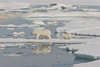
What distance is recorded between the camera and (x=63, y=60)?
11.6 m

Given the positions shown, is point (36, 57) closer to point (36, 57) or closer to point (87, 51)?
point (36, 57)

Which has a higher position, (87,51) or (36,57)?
(87,51)

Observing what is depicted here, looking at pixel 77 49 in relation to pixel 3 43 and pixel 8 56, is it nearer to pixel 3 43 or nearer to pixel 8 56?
pixel 8 56

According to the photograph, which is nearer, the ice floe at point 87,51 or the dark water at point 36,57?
the dark water at point 36,57

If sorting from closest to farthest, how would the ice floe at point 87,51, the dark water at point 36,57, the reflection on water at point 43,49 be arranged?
the dark water at point 36,57, the ice floe at point 87,51, the reflection on water at point 43,49

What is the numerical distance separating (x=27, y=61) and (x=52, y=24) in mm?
14776

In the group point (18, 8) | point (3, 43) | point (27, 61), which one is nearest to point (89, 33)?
point (3, 43)

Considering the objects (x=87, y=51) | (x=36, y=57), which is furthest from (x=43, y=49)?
(x=87, y=51)

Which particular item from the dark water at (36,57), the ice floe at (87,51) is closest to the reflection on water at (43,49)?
the dark water at (36,57)

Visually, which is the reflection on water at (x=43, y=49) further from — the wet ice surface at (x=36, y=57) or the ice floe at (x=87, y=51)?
the ice floe at (x=87, y=51)

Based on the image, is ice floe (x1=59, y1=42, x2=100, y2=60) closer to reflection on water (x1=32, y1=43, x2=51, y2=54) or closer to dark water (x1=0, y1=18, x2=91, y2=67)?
dark water (x1=0, y1=18, x2=91, y2=67)

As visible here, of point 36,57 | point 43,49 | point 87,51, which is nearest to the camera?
point 87,51

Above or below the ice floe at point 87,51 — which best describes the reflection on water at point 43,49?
below

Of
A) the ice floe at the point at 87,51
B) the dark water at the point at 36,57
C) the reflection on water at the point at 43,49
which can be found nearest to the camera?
the dark water at the point at 36,57
